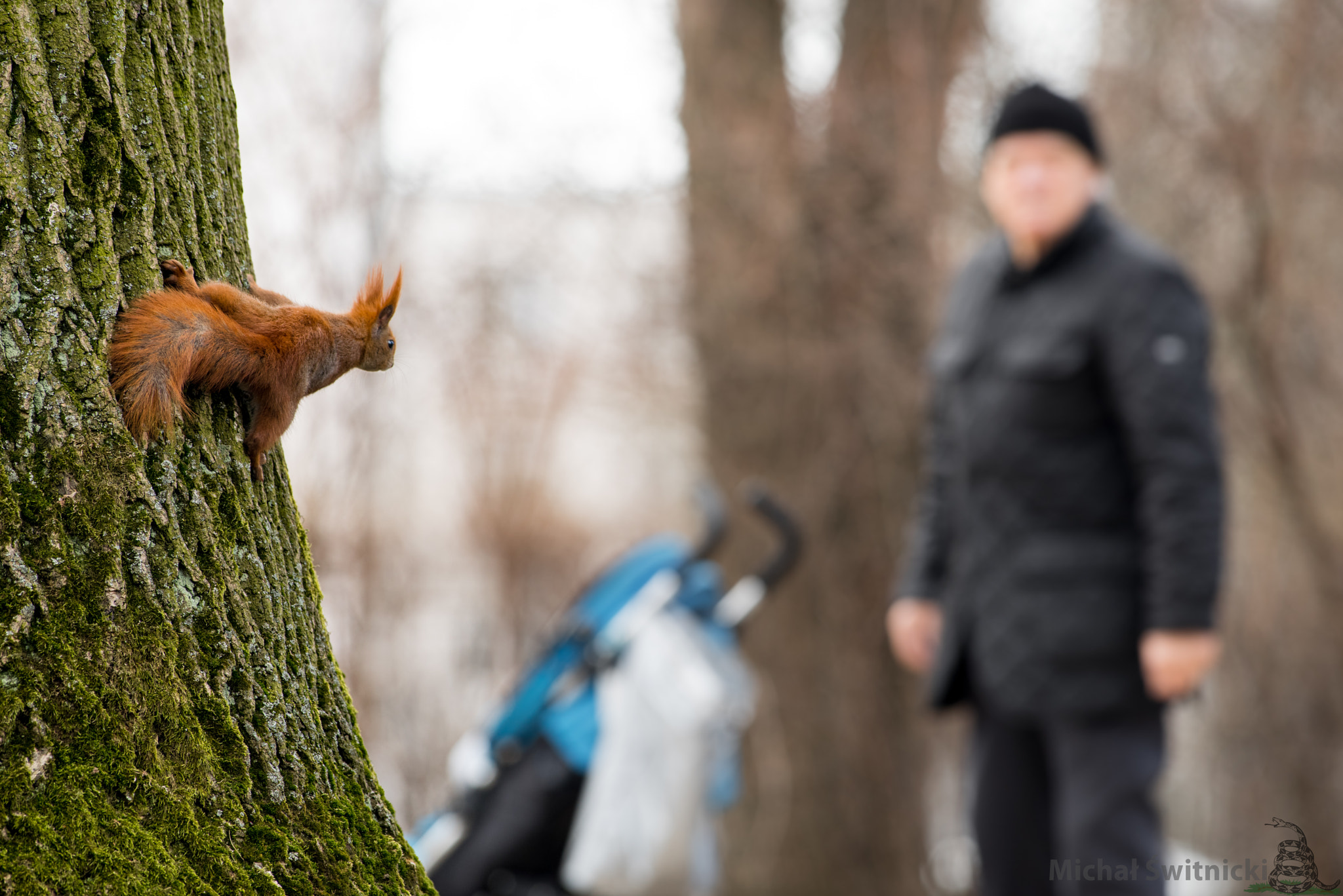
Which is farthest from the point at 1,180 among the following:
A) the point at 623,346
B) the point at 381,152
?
the point at 623,346

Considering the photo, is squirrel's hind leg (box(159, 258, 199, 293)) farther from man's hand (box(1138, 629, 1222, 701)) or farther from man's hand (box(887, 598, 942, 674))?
man's hand (box(887, 598, 942, 674))

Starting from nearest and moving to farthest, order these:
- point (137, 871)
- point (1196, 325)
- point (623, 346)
Result: point (137, 871) → point (1196, 325) → point (623, 346)

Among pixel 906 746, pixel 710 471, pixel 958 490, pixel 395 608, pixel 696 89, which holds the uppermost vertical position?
pixel 696 89

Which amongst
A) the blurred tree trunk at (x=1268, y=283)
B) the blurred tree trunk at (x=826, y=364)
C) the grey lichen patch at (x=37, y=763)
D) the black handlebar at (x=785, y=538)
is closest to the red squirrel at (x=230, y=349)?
the grey lichen patch at (x=37, y=763)

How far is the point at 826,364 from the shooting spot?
14.6ft

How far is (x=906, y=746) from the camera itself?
15.3 feet

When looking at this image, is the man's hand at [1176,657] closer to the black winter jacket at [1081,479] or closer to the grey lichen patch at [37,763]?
the black winter jacket at [1081,479]

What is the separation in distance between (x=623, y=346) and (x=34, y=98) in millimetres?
4592

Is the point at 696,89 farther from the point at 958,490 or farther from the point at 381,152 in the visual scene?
the point at 958,490

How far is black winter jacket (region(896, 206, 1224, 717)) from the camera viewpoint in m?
2.48

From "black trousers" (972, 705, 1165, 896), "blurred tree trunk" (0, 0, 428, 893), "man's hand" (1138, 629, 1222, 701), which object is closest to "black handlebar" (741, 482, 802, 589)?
"black trousers" (972, 705, 1165, 896)

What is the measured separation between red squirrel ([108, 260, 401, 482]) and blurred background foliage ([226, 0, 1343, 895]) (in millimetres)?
2461

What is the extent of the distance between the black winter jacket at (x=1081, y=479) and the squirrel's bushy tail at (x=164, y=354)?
2.03 meters

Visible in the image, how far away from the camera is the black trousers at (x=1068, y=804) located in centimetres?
242
